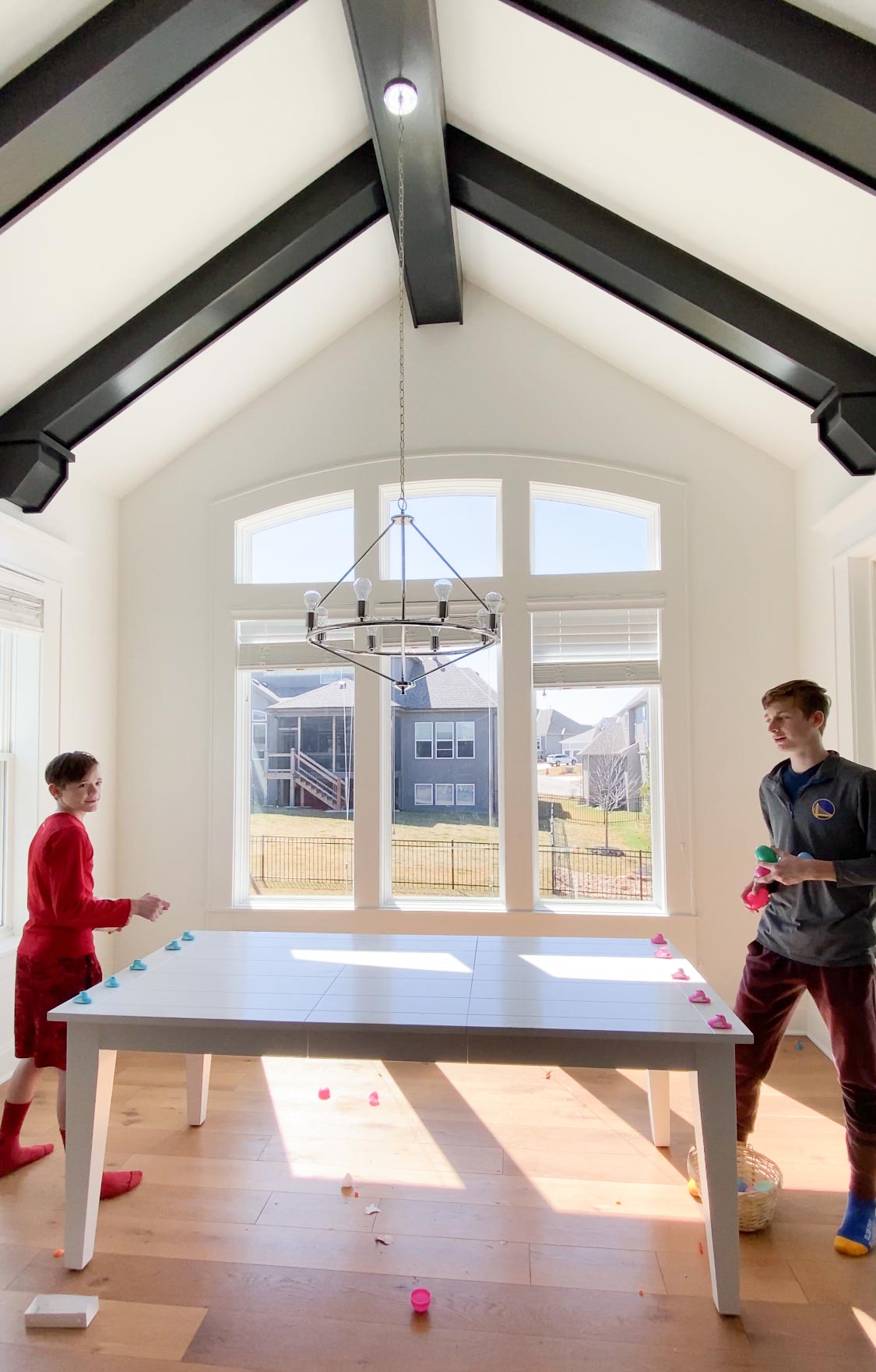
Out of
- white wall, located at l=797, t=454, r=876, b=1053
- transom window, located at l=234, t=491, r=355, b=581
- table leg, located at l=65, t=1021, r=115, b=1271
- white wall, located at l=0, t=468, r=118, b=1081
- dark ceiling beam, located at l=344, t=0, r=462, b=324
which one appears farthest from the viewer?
transom window, located at l=234, t=491, r=355, b=581

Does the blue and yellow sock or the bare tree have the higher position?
the bare tree

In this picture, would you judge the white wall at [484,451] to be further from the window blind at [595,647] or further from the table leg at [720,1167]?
the table leg at [720,1167]

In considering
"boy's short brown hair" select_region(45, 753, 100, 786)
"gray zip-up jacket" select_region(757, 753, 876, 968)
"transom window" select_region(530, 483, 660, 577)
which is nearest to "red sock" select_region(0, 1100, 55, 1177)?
"boy's short brown hair" select_region(45, 753, 100, 786)

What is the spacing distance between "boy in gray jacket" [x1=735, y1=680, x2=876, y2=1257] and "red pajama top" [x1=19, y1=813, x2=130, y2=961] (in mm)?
1928

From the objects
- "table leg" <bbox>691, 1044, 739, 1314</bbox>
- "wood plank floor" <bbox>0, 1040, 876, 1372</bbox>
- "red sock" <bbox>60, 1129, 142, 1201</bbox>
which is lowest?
"wood plank floor" <bbox>0, 1040, 876, 1372</bbox>

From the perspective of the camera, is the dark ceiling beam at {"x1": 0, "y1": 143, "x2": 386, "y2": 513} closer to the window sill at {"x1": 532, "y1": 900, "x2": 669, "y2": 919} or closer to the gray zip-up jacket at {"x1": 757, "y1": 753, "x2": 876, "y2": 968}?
the gray zip-up jacket at {"x1": 757, "y1": 753, "x2": 876, "y2": 968}

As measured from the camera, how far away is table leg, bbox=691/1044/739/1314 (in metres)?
1.99

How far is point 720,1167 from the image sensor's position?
6.61ft

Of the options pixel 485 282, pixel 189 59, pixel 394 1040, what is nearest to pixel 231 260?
pixel 189 59

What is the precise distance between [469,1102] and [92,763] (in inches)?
75.9

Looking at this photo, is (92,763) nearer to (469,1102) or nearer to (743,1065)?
(469,1102)

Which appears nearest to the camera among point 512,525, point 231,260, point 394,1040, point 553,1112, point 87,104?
point 394,1040

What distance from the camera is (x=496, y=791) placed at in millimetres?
4160

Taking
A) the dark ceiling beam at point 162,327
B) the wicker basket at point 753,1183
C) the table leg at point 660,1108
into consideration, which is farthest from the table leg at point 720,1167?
the dark ceiling beam at point 162,327
